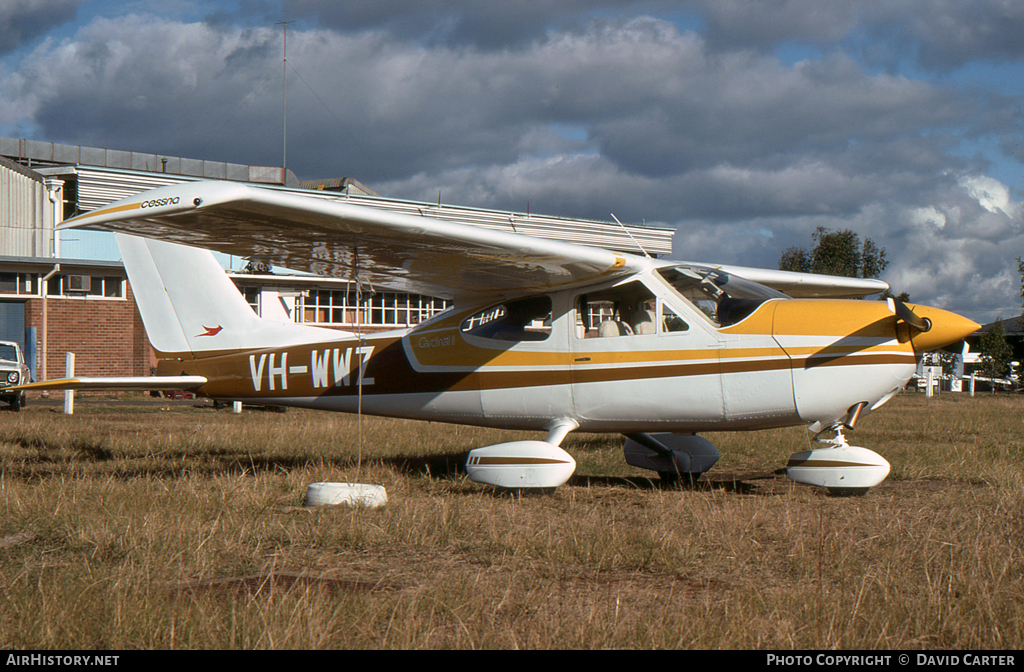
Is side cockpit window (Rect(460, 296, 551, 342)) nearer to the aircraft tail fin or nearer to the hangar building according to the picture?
the aircraft tail fin

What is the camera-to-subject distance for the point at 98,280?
26.9 metres

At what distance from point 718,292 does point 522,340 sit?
6.46 feet

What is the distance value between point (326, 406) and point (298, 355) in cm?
67

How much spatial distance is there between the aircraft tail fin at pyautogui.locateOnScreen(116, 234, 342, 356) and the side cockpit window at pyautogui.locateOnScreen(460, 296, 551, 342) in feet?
6.55

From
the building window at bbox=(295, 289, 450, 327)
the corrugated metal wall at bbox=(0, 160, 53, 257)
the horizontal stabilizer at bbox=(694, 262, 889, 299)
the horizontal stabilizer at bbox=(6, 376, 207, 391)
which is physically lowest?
the horizontal stabilizer at bbox=(6, 376, 207, 391)

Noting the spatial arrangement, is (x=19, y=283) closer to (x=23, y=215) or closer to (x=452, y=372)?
(x=23, y=215)

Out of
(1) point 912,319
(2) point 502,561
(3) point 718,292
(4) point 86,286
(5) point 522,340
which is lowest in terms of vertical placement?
(2) point 502,561

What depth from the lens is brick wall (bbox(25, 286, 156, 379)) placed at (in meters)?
25.9

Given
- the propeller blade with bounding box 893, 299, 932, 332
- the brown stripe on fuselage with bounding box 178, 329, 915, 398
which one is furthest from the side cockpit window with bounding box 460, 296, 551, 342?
the propeller blade with bounding box 893, 299, 932, 332

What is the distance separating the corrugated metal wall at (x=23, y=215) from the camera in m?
29.8

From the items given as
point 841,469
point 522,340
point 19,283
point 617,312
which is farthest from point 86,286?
point 841,469

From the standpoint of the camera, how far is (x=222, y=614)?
10.7ft

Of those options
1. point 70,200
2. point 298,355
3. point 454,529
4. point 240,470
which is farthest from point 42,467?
point 70,200

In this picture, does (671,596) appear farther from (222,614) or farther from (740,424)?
(740,424)
